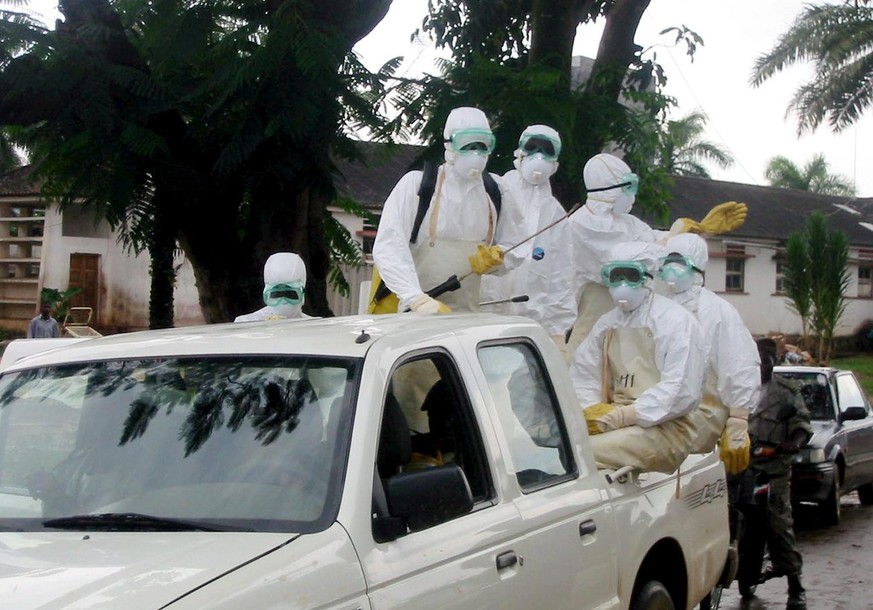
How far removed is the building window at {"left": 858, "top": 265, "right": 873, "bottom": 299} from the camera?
42.0m

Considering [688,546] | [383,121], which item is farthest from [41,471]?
[383,121]

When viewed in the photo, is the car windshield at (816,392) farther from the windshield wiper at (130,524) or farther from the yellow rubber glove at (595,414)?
the windshield wiper at (130,524)

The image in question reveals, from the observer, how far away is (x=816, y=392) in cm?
1265

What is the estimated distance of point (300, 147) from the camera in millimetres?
8047

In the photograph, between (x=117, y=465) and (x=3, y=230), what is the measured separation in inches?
1087

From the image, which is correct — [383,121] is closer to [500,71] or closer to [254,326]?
[500,71]

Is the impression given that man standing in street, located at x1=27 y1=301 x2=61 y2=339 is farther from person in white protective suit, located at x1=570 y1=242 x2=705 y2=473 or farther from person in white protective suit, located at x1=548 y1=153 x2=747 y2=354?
person in white protective suit, located at x1=570 y1=242 x2=705 y2=473

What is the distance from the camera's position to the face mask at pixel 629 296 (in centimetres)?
616

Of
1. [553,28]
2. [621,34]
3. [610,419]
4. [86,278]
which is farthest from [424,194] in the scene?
[86,278]

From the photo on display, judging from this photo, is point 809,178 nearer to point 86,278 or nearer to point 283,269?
point 86,278

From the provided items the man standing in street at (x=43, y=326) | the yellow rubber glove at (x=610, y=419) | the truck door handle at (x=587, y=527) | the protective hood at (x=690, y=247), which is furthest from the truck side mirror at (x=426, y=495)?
the man standing in street at (x=43, y=326)

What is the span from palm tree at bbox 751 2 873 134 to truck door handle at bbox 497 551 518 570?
28.5 meters

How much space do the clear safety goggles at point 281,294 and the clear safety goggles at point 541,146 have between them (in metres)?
1.55

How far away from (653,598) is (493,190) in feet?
7.75
